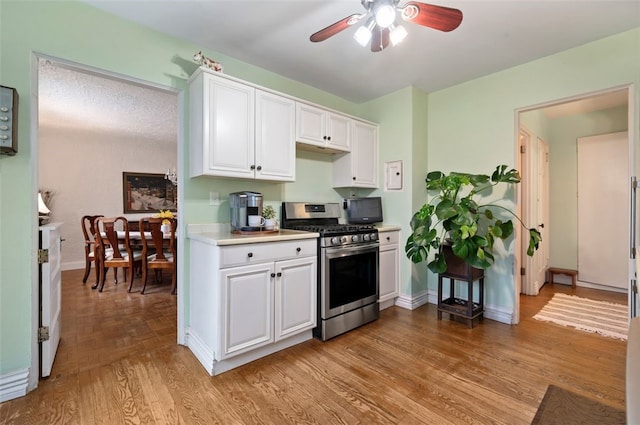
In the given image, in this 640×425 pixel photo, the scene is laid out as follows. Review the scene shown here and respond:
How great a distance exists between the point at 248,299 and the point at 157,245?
2.32m

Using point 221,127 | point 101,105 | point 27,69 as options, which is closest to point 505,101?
point 221,127

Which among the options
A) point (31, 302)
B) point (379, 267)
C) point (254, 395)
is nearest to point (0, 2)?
point (31, 302)

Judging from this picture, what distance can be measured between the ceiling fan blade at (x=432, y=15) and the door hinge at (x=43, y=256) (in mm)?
2603

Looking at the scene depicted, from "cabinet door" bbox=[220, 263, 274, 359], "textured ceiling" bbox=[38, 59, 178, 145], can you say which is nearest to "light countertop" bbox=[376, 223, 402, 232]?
"cabinet door" bbox=[220, 263, 274, 359]

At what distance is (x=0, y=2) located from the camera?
5.64 feet

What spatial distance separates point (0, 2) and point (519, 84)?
401 centimetres

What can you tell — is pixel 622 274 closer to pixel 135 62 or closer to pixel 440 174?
pixel 440 174

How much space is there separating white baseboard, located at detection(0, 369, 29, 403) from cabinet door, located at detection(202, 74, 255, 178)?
166cm

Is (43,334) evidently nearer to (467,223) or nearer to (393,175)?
(467,223)

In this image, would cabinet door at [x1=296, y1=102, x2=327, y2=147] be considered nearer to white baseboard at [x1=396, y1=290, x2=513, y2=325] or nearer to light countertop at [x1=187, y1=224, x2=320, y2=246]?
light countertop at [x1=187, y1=224, x2=320, y2=246]

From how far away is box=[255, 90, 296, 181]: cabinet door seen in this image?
8.20ft

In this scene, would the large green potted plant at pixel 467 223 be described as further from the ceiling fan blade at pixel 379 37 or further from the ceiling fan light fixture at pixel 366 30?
the ceiling fan light fixture at pixel 366 30

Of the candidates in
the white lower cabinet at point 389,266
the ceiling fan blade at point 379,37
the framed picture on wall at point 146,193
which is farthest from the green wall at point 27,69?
the framed picture on wall at point 146,193

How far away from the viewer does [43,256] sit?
1.90 m
